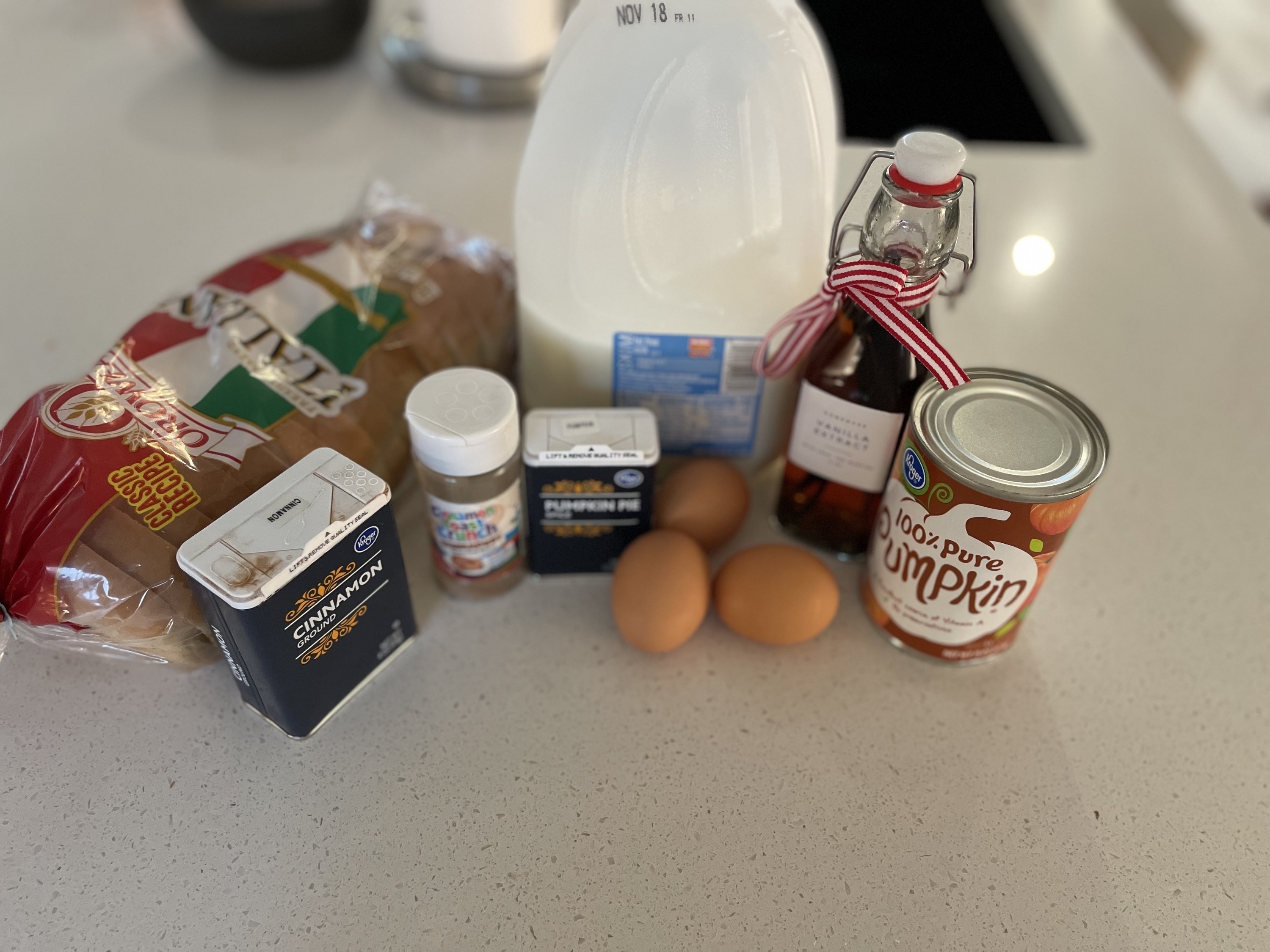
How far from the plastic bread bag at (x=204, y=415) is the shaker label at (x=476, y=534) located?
7 cm

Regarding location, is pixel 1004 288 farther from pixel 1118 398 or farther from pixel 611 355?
pixel 611 355

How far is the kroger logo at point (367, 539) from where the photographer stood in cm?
55

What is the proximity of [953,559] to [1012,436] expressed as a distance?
9cm

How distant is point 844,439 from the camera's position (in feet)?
2.11

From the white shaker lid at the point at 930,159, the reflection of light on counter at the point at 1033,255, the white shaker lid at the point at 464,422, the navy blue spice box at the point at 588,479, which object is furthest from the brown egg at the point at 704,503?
the reflection of light on counter at the point at 1033,255

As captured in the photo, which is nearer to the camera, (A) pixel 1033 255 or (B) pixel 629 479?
(B) pixel 629 479

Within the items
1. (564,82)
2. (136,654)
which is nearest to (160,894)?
(136,654)

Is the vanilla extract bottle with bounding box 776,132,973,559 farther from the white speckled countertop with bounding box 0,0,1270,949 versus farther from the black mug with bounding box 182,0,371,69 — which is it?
the black mug with bounding box 182,0,371,69

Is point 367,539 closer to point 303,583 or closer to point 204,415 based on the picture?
point 303,583

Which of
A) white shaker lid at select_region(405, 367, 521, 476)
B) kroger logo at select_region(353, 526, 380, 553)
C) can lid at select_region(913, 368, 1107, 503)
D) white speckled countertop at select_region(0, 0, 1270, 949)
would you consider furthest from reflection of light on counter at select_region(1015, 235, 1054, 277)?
kroger logo at select_region(353, 526, 380, 553)

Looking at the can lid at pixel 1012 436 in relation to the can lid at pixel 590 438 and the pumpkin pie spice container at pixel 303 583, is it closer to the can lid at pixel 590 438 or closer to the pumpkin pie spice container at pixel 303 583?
the can lid at pixel 590 438

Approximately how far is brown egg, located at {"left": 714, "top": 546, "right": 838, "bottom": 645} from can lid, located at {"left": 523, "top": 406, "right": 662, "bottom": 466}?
11cm

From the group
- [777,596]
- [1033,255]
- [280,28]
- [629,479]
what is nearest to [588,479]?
[629,479]

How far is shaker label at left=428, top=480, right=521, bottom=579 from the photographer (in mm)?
625
